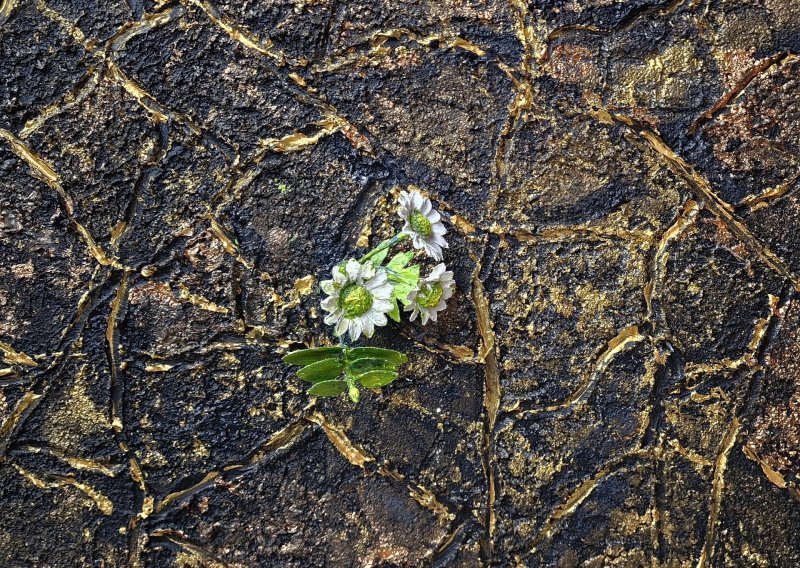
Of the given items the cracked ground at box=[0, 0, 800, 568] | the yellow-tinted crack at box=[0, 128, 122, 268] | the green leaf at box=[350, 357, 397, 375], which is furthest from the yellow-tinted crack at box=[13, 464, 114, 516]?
the green leaf at box=[350, 357, 397, 375]

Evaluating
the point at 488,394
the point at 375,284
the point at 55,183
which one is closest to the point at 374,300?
the point at 375,284

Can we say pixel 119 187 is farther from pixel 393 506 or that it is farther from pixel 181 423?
pixel 393 506

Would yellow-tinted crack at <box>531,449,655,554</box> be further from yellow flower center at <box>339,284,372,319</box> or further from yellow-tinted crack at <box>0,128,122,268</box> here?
yellow-tinted crack at <box>0,128,122,268</box>

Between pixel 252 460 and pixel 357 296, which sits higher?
pixel 357 296

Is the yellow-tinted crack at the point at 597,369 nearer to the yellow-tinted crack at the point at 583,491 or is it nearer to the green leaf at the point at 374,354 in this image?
the yellow-tinted crack at the point at 583,491

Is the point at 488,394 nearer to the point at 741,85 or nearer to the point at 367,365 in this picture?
the point at 367,365

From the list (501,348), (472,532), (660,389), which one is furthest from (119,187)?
(660,389)

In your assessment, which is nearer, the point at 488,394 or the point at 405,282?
the point at 405,282
